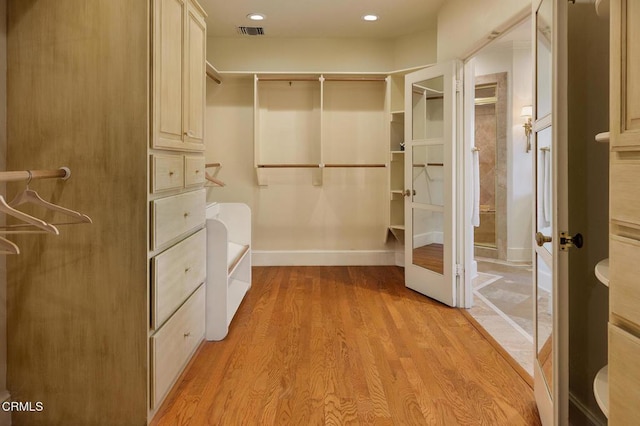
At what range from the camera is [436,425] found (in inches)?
74.4

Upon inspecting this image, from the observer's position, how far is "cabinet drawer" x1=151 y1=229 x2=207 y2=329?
1.90 metres

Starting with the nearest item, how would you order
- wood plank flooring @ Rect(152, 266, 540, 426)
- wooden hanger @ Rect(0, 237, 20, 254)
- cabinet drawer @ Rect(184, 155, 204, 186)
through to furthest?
wooden hanger @ Rect(0, 237, 20, 254)
wood plank flooring @ Rect(152, 266, 540, 426)
cabinet drawer @ Rect(184, 155, 204, 186)

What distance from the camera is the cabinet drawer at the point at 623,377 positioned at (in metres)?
1.04

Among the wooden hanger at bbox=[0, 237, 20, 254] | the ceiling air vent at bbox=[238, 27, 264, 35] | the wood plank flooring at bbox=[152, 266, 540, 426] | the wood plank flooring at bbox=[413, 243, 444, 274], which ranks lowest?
the wood plank flooring at bbox=[152, 266, 540, 426]

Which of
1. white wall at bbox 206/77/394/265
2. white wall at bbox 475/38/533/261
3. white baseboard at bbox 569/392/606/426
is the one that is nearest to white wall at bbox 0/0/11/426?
white baseboard at bbox 569/392/606/426

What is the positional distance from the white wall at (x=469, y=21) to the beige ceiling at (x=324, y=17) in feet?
0.90

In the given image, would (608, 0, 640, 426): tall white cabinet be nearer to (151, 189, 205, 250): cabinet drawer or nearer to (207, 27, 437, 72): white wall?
(151, 189, 205, 250): cabinet drawer

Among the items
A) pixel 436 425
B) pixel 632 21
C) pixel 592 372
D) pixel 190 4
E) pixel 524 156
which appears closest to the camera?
pixel 632 21

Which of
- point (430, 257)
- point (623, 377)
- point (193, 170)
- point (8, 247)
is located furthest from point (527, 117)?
point (8, 247)

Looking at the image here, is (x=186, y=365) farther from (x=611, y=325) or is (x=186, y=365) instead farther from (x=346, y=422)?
(x=611, y=325)

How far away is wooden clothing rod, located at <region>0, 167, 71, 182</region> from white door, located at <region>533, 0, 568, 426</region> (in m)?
1.83

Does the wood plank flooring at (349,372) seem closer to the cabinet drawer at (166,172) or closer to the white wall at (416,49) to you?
the cabinet drawer at (166,172)

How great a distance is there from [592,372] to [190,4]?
2.59 m

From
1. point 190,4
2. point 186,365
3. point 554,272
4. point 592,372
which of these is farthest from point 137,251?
point 592,372
